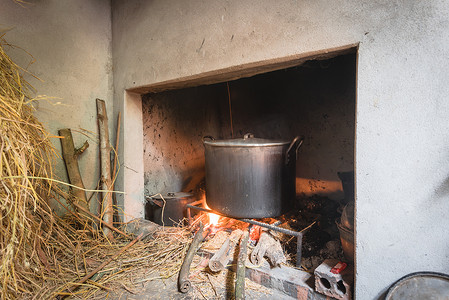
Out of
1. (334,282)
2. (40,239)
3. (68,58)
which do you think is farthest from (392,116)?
(68,58)

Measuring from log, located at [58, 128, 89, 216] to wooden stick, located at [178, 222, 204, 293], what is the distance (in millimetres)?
1248

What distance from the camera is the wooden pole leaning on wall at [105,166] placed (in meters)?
2.67

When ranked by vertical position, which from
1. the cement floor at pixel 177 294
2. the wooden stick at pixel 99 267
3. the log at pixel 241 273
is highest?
the log at pixel 241 273

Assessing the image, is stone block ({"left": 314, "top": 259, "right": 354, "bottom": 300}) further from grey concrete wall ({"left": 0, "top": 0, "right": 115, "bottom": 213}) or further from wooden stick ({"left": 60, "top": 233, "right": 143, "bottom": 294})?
grey concrete wall ({"left": 0, "top": 0, "right": 115, "bottom": 213})

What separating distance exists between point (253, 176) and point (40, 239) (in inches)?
71.1

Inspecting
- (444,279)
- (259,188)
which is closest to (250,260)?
(259,188)

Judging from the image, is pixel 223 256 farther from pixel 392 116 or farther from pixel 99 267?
pixel 392 116

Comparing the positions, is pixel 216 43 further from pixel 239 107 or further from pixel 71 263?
pixel 71 263

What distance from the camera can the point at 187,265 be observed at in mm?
2049

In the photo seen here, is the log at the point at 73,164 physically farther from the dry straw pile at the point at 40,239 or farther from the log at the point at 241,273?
the log at the point at 241,273

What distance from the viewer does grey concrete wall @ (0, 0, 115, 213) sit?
2277 mm

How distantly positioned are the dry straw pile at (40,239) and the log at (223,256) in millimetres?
417

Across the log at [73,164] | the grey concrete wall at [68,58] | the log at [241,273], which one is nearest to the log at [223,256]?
the log at [241,273]

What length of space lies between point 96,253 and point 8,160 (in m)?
1.26
